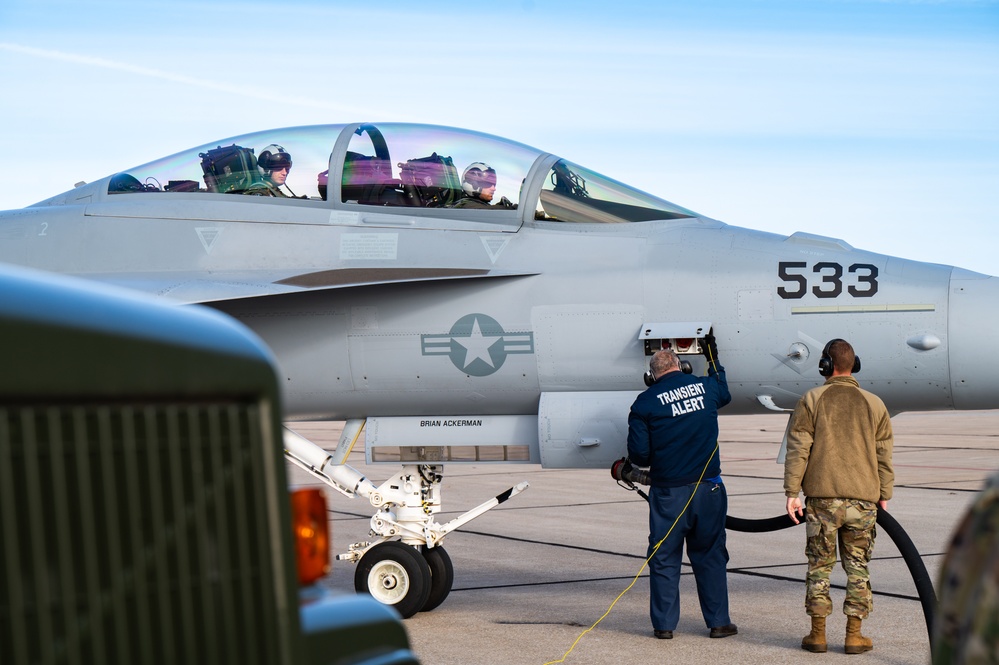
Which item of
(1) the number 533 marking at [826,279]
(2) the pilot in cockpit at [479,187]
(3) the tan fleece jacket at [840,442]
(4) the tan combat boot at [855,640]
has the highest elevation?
(2) the pilot in cockpit at [479,187]

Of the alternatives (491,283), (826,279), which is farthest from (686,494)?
(491,283)

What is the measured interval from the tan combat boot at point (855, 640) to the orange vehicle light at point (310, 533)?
5085 millimetres

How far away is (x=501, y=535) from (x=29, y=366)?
11119 mm

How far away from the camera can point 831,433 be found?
707 cm

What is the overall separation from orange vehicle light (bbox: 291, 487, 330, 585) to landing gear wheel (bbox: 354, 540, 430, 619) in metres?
5.56

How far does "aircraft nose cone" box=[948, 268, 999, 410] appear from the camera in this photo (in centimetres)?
681

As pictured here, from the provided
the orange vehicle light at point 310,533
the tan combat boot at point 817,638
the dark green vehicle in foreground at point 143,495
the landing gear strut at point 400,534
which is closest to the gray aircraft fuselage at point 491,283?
the landing gear strut at point 400,534

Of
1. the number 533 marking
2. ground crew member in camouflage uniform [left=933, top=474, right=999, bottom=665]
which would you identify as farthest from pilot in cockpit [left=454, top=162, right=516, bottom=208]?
ground crew member in camouflage uniform [left=933, top=474, right=999, bottom=665]

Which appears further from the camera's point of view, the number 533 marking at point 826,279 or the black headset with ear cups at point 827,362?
the number 533 marking at point 826,279

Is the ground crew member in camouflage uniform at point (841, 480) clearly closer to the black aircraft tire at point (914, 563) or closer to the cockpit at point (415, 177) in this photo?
the black aircraft tire at point (914, 563)

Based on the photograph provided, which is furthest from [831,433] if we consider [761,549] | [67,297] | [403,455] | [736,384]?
[67,297]

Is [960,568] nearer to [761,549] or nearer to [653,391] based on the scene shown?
[653,391]

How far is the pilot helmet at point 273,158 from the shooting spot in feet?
26.2

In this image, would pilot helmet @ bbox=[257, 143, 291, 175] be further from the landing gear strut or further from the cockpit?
the landing gear strut
